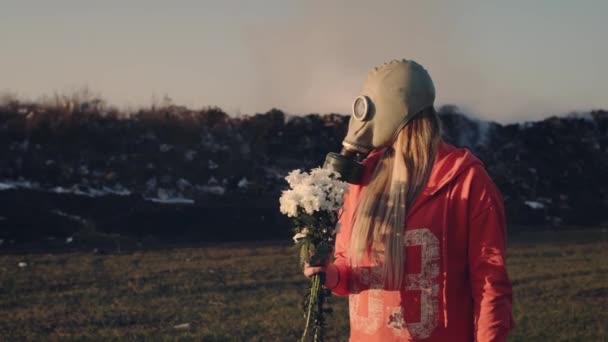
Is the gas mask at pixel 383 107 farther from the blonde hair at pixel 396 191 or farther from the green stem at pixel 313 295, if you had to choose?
the green stem at pixel 313 295

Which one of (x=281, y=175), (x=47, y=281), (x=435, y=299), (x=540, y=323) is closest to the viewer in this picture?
(x=435, y=299)

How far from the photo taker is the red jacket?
8.96 feet

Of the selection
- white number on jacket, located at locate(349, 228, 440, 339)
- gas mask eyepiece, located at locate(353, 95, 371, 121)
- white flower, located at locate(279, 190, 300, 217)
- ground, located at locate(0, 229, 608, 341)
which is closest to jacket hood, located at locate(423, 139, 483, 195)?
white number on jacket, located at locate(349, 228, 440, 339)

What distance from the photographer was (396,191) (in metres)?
2.84

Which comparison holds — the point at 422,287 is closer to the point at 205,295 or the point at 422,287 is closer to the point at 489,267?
the point at 489,267

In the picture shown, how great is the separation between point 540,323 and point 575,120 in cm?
1861

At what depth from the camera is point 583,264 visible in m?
12.5

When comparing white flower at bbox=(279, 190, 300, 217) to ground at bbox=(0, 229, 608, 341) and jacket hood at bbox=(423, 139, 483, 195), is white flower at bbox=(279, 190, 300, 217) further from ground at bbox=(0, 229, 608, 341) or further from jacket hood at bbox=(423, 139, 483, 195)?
ground at bbox=(0, 229, 608, 341)

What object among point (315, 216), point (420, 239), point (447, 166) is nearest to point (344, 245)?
point (315, 216)

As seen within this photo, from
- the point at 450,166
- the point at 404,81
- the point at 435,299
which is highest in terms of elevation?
the point at 404,81

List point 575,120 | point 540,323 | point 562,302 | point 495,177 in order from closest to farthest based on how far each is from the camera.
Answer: point 540,323
point 562,302
point 495,177
point 575,120

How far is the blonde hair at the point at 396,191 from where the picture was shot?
2.81 m

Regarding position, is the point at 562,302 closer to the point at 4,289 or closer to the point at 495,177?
the point at 4,289

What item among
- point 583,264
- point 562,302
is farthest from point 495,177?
point 562,302
